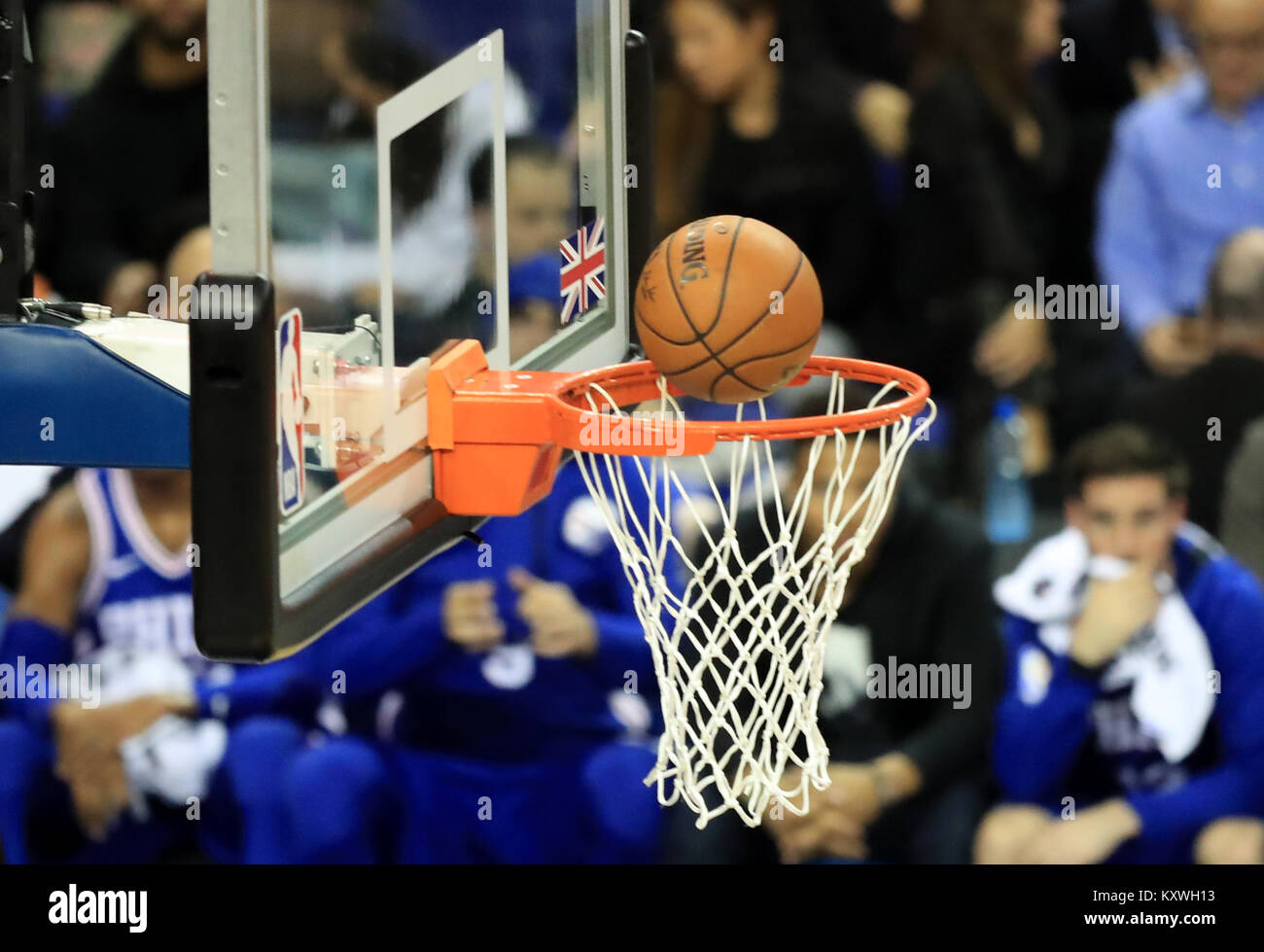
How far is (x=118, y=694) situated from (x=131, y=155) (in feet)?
3.89

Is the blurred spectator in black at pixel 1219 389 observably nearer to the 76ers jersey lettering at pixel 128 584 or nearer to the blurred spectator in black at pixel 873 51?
the blurred spectator in black at pixel 873 51

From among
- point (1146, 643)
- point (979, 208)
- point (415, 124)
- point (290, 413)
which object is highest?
point (979, 208)

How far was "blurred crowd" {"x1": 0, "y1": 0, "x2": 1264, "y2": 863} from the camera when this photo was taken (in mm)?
3246

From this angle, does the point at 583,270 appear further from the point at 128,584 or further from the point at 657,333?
the point at 128,584

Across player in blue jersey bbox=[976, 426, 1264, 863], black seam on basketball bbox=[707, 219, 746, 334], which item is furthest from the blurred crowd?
black seam on basketball bbox=[707, 219, 746, 334]

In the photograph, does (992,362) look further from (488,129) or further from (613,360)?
(488,129)

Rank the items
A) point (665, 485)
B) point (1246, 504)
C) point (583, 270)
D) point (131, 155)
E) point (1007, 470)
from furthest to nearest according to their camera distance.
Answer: point (131, 155) → point (1007, 470) → point (1246, 504) → point (583, 270) → point (665, 485)

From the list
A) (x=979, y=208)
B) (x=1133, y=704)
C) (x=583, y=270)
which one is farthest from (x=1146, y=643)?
(x=583, y=270)

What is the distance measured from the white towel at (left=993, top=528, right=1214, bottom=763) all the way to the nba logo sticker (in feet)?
6.12

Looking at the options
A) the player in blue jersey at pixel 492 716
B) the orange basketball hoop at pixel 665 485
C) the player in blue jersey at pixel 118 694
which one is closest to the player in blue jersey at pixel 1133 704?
the player in blue jersey at pixel 492 716

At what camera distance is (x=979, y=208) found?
3.53 m

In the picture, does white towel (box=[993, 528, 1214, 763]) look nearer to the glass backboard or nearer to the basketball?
the glass backboard

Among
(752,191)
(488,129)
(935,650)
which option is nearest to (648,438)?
(488,129)

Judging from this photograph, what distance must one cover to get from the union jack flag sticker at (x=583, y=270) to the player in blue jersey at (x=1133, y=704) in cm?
126
